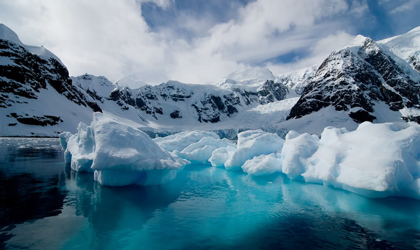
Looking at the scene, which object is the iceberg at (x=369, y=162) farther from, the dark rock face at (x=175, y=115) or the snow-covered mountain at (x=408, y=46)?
the dark rock face at (x=175, y=115)

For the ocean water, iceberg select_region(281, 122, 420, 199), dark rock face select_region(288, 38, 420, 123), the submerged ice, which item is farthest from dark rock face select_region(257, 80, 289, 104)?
the ocean water

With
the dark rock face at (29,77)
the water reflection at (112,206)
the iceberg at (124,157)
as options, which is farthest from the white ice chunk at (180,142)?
the dark rock face at (29,77)

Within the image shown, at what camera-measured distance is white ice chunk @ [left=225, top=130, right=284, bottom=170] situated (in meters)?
17.1

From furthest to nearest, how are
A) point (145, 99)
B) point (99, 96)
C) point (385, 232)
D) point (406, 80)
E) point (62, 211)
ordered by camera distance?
1. point (145, 99)
2. point (99, 96)
3. point (406, 80)
4. point (62, 211)
5. point (385, 232)

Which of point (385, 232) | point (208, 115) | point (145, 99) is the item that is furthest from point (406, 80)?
point (145, 99)

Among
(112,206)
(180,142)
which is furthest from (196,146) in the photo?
(112,206)

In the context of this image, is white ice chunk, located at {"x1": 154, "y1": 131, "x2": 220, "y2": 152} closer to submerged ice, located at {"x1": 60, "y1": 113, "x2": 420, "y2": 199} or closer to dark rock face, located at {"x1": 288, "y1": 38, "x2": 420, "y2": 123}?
submerged ice, located at {"x1": 60, "y1": 113, "x2": 420, "y2": 199}

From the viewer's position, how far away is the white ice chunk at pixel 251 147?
1712 centimetres

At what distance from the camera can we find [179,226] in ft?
22.2

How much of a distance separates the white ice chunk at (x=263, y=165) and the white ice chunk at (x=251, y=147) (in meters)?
1.05

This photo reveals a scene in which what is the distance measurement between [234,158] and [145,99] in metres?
113

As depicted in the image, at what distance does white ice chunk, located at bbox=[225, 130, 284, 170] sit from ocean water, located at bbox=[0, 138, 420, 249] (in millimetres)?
5377

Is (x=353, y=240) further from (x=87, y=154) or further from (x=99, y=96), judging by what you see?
(x=99, y=96)

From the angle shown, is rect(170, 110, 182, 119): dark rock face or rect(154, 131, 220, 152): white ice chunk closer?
rect(154, 131, 220, 152): white ice chunk
